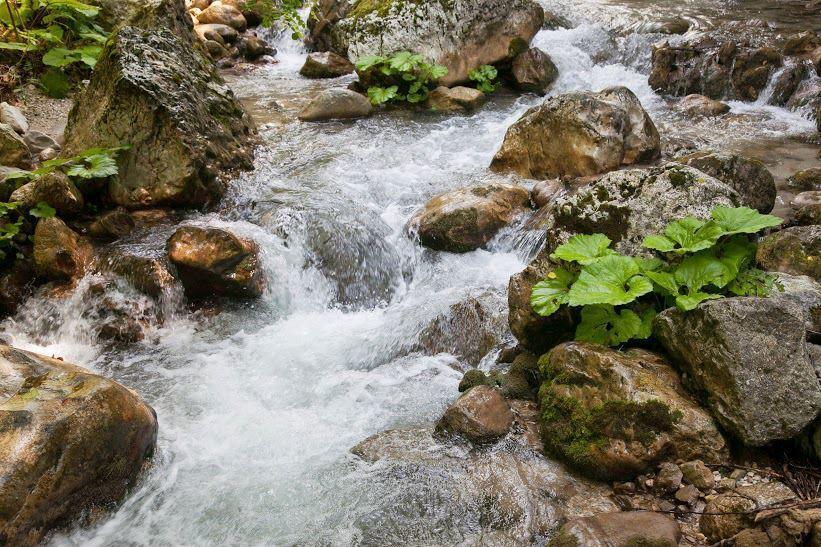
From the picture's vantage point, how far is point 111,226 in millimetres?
5754

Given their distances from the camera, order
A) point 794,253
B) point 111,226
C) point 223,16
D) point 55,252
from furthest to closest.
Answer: point 223,16 < point 111,226 < point 55,252 < point 794,253

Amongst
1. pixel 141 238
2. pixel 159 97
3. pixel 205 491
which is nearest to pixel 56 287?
pixel 141 238

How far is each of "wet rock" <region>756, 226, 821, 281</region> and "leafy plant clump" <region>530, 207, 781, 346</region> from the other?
1.18m

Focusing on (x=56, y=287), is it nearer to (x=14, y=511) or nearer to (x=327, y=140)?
(x=14, y=511)

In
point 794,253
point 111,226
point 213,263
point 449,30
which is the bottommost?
point 213,263

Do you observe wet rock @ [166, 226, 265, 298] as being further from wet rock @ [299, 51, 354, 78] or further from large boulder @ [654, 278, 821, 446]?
wet rock @ [299, 51, 354, 78]

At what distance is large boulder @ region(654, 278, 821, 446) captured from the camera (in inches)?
114

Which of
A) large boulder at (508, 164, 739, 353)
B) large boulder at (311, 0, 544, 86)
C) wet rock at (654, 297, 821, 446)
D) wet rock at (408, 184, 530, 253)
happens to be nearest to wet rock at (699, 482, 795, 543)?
wet rock at (654, 297, 821, 446)

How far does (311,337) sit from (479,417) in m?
2.29

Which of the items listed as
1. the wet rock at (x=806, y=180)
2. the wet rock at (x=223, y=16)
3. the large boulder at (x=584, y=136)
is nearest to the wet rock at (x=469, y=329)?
the large boulder at (x=584, y=136)

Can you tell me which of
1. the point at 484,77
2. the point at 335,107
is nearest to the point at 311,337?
the point at 335,107

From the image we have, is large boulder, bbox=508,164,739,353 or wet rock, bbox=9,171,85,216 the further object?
wet rock, bbox=9,171,85,216

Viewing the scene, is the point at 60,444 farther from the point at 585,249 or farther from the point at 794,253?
the point at 794,253

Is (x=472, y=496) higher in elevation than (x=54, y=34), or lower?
lower
